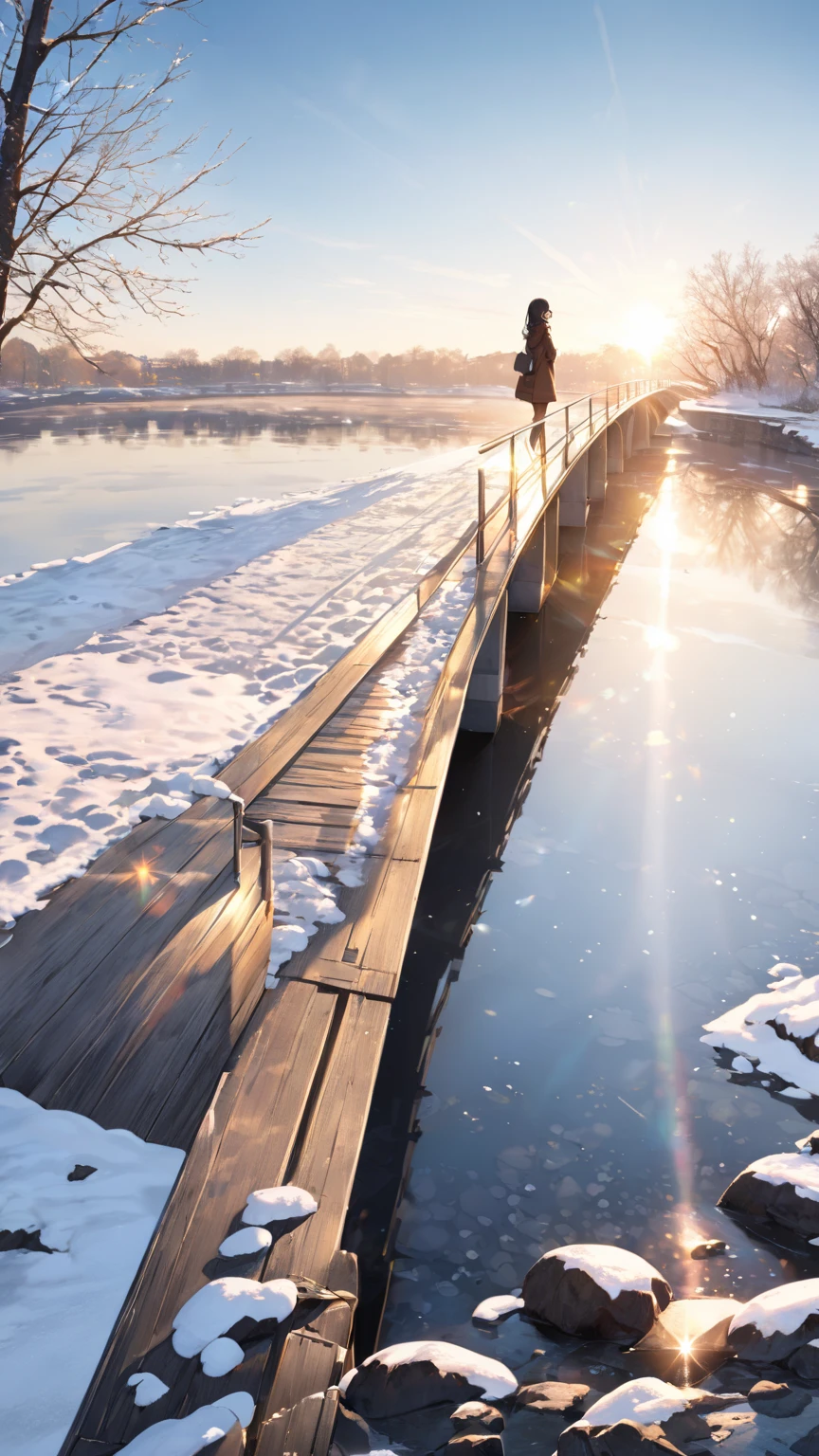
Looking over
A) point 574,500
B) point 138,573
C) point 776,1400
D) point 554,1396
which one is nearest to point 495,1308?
point 554,1396

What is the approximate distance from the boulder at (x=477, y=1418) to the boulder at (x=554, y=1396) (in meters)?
0.27

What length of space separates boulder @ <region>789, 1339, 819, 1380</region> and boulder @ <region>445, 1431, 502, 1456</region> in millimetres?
1052

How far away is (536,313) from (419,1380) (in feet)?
39.3

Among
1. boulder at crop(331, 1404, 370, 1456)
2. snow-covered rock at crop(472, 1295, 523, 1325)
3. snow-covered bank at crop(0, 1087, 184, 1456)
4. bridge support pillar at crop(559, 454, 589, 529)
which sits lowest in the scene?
snow-covered rock at crop(472, 1295, 523, 1325)

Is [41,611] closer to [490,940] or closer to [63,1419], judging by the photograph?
[490,940]

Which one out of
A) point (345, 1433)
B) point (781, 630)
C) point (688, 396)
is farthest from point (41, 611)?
point (688, 396)

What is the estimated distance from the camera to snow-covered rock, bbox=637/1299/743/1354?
3260 mm

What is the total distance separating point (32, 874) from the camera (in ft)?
13.9

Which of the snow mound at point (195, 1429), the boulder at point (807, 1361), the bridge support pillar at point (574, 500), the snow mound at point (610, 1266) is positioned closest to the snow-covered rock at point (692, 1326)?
the snow mound at point (610, 1266)

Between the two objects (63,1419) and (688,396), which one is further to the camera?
(688,396)

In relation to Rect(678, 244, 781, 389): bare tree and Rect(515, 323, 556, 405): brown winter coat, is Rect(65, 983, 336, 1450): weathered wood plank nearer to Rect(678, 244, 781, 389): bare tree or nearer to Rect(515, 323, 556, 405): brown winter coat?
Rect(515, 323, 556, 405): brown winter coat

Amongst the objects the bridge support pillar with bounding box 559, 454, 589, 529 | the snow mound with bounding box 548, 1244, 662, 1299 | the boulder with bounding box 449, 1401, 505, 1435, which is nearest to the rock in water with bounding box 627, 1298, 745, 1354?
the snow mound with bounding box 548, 1244, 662, 1299

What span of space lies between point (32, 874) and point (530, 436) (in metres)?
11.1

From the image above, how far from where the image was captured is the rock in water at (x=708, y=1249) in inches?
160
